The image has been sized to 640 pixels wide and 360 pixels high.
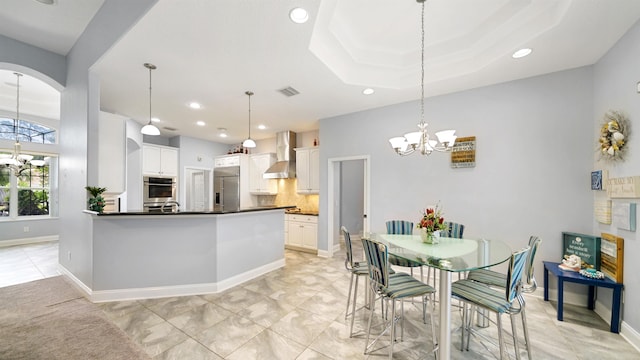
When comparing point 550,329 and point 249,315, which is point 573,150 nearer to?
point 550,329

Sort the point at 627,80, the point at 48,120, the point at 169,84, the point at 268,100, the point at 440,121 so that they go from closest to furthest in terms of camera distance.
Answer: the point at 627,80 → the point at 169,84 → the point at 440,121 → the point at 268,100 → the point at 48,120

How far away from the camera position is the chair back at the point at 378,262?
195 centimetres

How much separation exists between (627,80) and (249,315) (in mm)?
4541

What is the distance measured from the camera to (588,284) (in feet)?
8.12

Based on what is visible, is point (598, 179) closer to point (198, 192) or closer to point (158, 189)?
point (198, 192)

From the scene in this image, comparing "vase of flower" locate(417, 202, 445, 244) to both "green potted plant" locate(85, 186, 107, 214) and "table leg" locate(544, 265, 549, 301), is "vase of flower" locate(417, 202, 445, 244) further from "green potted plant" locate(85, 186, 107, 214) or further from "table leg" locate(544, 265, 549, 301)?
"green potted plant" locate(85, 186, 107, 214)

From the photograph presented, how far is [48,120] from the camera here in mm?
6273

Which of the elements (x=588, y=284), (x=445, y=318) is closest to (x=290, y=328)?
(x=445, y=318)

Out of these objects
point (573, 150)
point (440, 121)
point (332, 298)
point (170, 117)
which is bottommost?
point (332, 298)

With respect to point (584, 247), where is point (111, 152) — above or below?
above

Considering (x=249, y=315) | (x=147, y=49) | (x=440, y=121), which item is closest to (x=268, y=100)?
(x=147, y=49)

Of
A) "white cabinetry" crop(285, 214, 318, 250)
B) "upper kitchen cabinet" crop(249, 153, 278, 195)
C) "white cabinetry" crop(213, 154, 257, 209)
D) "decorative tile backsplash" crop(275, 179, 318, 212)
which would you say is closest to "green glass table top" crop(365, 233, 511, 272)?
"white cabinetry" crop(285, 214, 318, 250)

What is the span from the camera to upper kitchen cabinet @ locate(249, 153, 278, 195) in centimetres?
649

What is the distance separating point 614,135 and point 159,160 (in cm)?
808
